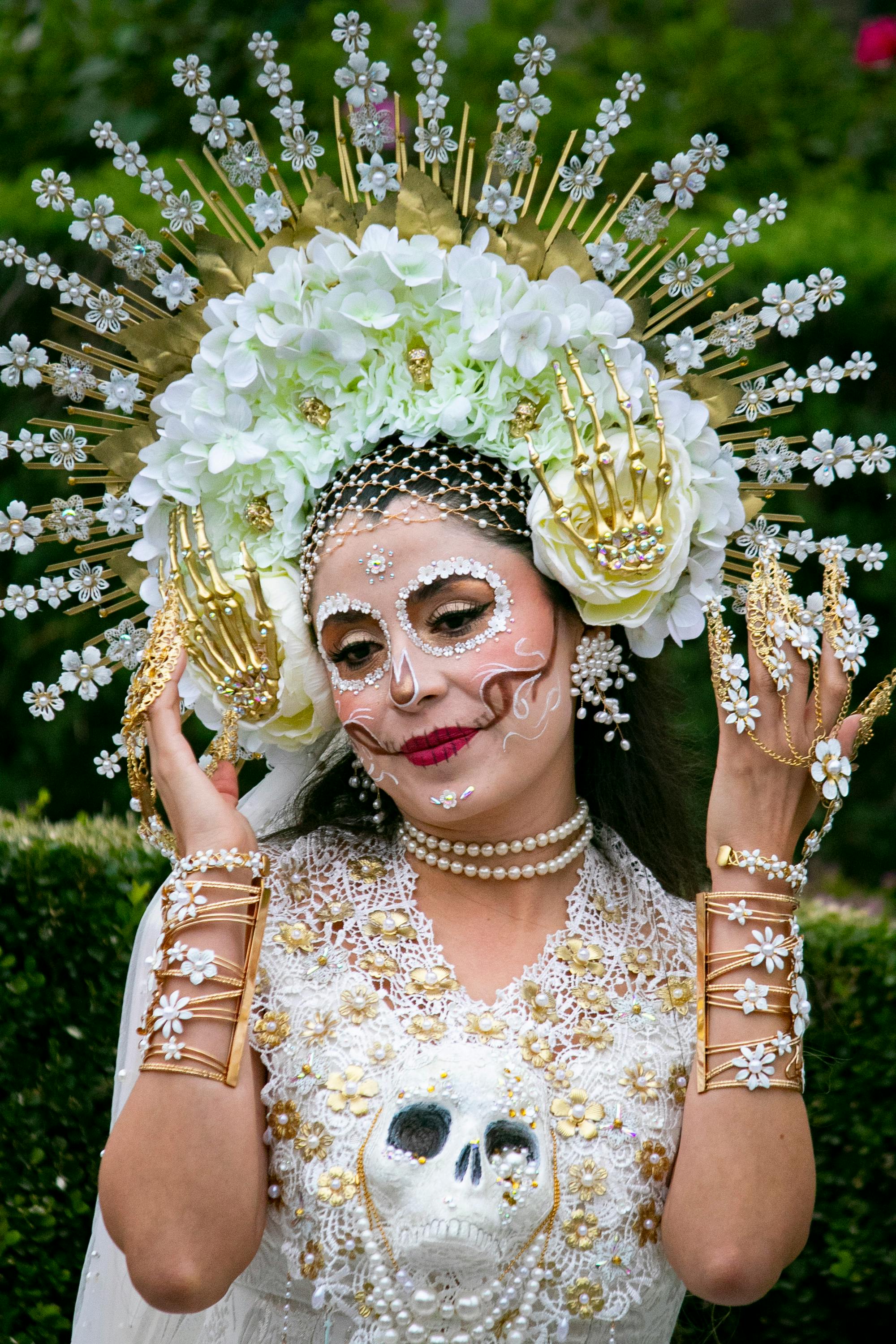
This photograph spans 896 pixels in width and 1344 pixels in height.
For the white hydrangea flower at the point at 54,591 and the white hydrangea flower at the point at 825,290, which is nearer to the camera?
the white hydrangea flower at the point at 825,290

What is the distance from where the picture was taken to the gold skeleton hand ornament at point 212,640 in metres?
2.59

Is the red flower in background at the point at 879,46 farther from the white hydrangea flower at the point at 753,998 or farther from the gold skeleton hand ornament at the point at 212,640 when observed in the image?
the white hydrangea flower at the point at 753,998

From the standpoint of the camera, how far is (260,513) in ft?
8.77

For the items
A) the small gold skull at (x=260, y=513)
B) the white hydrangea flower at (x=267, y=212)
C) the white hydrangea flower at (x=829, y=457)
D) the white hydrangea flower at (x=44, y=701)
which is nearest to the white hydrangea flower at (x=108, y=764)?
the white hydrangea flower at (x=44, y=701)

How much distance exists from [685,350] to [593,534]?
0.38m

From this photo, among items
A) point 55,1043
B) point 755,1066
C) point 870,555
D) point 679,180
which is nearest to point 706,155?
point 679,180

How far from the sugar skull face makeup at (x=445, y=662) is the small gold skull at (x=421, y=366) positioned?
21cm

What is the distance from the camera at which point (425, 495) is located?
2.52 m

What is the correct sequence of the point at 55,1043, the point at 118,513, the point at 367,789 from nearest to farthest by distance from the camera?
the point at 118,513 → the point at 367,789 → the point at 55,1043

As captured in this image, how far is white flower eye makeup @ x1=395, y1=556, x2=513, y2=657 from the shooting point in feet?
8.05

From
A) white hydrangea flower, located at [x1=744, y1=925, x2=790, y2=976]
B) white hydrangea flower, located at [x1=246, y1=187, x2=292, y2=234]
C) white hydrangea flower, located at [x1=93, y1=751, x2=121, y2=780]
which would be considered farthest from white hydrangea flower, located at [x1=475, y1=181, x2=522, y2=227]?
white hydrangea flower, located at [x1=744, y1=925, x2=790, y2=976]

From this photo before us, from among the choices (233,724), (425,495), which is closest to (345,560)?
(425,495)

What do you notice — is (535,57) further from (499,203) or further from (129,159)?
(129,159)

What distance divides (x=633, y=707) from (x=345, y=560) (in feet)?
2.32
